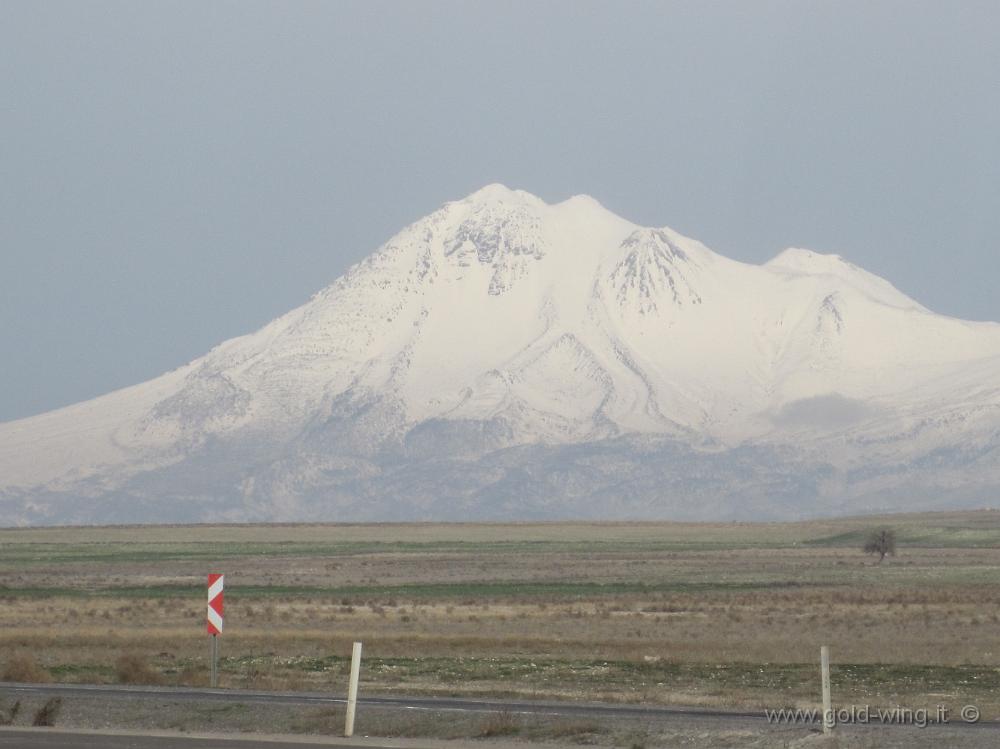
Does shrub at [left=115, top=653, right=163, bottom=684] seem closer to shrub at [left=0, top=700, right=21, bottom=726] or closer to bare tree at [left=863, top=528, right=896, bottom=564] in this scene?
shrub at [left=0, top=700, right=21, bottom=726]

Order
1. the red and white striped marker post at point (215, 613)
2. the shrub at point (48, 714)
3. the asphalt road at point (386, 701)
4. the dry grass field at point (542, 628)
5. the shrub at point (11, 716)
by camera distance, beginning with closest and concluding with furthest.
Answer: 1. the shrub at point (48, 714)
2. the shrub at point (11, 716)
3. the asphalt road at point (386, 701)
4. the red and white striped marker post at point (215, 613)
5. the dry grass field at point (542, 628)

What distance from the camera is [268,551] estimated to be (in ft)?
489

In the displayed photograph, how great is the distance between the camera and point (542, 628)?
52.8 m

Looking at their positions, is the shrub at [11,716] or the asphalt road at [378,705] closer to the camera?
the asphalt road at [378,705]

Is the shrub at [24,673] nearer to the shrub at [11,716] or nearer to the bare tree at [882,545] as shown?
the shrub at [11,716]

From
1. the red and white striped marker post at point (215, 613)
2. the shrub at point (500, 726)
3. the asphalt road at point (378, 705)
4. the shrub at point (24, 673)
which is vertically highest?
the red and white striped marker post at point (215, 613)

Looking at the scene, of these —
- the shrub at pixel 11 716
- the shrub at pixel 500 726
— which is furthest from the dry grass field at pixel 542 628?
the shrub at pixel 11 716

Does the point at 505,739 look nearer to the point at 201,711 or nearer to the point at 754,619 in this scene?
the point at 201,711

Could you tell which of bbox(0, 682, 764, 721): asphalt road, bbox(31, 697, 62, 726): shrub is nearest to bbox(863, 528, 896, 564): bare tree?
bbox(0, 682, 764, 721): asphalt road

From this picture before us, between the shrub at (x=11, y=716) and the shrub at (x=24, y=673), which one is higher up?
the shrub at (x=24, y=673)

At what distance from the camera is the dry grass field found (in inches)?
1363

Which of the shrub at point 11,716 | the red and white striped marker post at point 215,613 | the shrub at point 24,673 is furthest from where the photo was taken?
the shrub at point 24,673

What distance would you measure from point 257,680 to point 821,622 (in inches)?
972

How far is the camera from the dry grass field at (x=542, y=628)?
34625 millimetres
